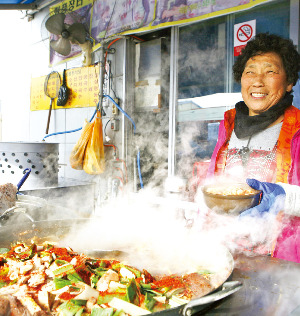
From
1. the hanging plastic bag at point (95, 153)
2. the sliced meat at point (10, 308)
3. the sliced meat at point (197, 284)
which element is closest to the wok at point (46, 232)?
the sliced meat at point (197, 284)

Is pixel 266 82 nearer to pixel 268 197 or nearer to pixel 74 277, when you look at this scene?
pixel 268 197

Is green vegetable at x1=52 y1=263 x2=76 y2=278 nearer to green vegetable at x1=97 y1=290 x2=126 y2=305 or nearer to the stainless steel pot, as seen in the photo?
green vegetable at x1=97 y1=290 x2=126 y2=305

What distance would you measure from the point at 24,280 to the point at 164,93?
11.4 ft

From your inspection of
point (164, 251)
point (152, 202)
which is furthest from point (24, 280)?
point (152, 202)

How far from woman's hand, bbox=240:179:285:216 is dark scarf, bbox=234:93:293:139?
0.63 m

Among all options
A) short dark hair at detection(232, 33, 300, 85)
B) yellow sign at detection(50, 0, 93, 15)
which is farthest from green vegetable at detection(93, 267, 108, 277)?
yellow sign at detection(50, 0, 93, 15)

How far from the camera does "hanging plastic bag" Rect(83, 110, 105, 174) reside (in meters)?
4.06

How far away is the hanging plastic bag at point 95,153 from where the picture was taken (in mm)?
4062

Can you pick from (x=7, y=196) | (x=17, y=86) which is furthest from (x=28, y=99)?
(x=7, y=196)

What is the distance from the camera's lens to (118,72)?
4.57 m

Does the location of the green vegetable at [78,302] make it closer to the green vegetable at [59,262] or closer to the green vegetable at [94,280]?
the green vegetable at [94,280]

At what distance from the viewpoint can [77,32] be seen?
4.63 metres

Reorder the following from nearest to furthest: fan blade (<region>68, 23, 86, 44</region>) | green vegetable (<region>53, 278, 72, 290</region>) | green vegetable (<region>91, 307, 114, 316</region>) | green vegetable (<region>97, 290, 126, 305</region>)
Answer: green vegetable (<region>91, 307, 114, 316</region>) → green vegetable (<region>97, 290, 126, 305</region>) → green vegetable (<region>53, 278, 72, 290</region>) → fan blade (<region>68, 23, 86, 44</region>)

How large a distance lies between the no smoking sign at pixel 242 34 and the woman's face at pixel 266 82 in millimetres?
991
